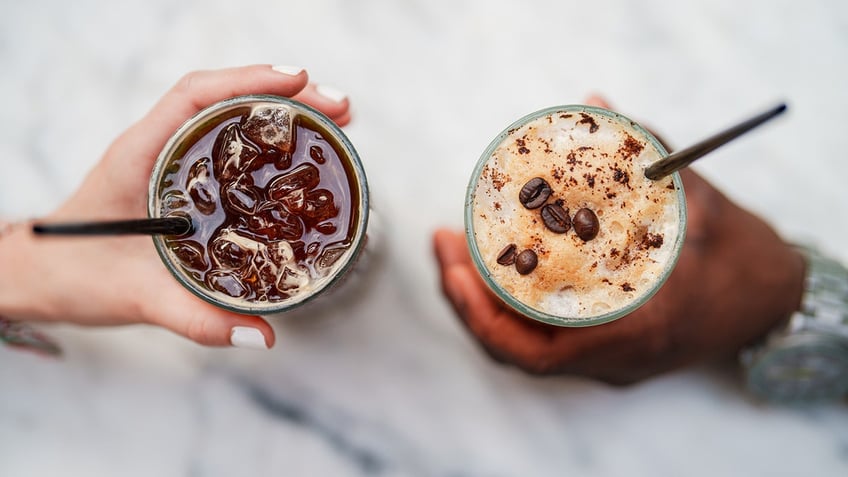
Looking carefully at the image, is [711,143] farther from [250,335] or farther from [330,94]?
[250,335]

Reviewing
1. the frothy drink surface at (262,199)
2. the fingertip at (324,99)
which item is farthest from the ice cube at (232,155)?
the fingertip at (324,99)

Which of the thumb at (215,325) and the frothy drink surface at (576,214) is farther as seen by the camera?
the thumb at (215,325)

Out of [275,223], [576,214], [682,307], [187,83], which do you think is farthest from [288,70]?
[682,307]

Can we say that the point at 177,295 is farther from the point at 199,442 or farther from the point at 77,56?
the point at 77,56

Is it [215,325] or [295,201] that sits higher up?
[295,201]

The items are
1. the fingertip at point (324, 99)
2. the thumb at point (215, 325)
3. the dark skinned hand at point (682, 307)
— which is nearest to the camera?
the thumb at point (215, 325)

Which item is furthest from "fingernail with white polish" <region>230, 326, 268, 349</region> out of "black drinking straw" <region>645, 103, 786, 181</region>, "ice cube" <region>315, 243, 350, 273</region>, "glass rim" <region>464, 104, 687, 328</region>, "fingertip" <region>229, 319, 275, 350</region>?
"black drinking straw" <region>645, 103, 786, 181</region>

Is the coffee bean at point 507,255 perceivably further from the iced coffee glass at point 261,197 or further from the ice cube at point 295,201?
the ice cube at point 295,201
